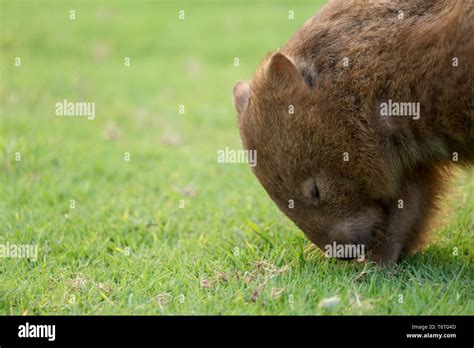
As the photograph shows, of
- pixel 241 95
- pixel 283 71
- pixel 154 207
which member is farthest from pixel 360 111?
pixel 154 207

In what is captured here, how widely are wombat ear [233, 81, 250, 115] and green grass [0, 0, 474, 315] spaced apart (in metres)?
0.98

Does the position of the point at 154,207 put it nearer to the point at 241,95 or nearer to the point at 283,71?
the point at 241,95

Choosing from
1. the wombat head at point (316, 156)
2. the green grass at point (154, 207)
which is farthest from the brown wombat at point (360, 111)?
the green grass at point (154, 207)

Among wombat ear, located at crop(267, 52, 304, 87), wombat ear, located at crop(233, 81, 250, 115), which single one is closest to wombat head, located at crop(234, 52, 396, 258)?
wombat ear, located at crop(267, 52, 304, 87)

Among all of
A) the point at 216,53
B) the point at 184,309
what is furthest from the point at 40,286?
the point at 216,53

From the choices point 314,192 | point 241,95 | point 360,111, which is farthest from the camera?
point 241,95

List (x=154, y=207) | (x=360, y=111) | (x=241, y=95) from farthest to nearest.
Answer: (x=154, y=207)
(x=241, y=95)
(x=360, y=111)

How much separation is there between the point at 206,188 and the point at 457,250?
2.48 m

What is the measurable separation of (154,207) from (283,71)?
2.15 metres

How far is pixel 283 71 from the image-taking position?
4.71 metres

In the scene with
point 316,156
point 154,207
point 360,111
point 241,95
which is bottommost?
point 154,207

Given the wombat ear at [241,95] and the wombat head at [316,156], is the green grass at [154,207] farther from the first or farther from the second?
the wombat ear at [241,95]

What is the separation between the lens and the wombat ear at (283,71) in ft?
15.3

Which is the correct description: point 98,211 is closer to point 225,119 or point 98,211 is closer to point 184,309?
point 184,309
